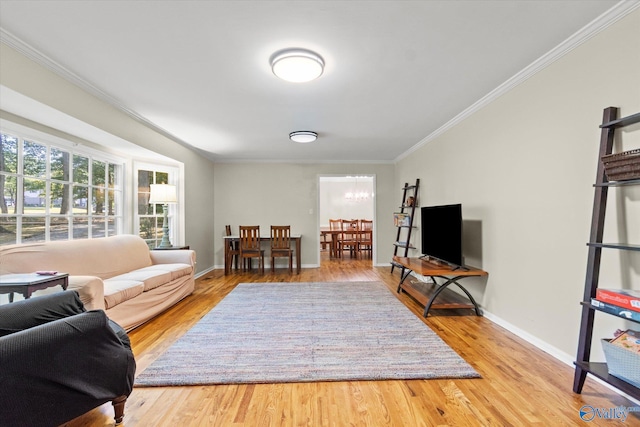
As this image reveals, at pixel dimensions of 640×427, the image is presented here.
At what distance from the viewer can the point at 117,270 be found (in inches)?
124

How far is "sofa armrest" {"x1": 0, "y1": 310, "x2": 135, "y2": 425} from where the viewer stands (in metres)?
1.07

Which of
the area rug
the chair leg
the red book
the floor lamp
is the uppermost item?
the floor lamp

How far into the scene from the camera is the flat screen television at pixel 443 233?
299cm

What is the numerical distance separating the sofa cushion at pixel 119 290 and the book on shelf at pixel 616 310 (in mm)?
3402

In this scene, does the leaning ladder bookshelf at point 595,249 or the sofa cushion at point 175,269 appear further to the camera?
the sofa cushion at point 175,269

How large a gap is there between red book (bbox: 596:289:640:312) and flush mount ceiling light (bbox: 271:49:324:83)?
2.28 m

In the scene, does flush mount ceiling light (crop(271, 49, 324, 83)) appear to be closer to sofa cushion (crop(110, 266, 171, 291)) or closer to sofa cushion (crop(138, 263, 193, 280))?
sofa cushion (crop(110, 266, 171, 291))

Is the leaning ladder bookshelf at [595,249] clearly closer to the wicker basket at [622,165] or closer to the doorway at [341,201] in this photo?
the wicker basket at [622,165]

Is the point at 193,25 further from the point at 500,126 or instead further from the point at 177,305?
the point at 177,305

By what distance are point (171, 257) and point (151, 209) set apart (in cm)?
113

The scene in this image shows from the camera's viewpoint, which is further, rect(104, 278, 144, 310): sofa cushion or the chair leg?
rect(104, 278, 144, 310): sofa cushion

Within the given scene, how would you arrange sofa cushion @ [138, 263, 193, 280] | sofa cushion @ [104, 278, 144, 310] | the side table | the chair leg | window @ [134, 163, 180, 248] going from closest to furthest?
the chair leg
the side table
sofa cushion @ [104, 278, 144, 310]
sofa cushion @ [138, 263, 193, 280]
window @ [134, 163, 180, 248]

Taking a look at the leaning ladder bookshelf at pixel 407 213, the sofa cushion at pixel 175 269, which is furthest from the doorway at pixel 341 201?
the sofa cushion at pixel 175 269

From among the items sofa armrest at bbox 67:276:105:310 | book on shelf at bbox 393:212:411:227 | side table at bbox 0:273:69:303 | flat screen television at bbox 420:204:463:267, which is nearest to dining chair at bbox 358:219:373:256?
book on shelf at bbox 393:212:411:227
